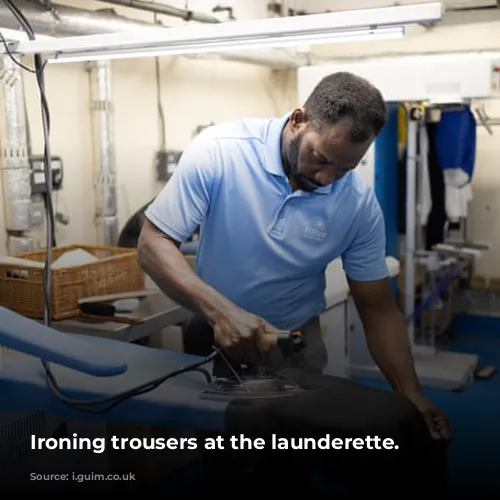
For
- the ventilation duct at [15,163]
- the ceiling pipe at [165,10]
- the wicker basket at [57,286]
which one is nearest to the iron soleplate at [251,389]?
the wicker basket at [57,286]

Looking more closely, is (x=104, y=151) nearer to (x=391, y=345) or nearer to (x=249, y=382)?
(x=391, y=345)

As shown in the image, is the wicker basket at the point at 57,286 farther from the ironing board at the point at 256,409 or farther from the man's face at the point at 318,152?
the man's face at the point at 318,152

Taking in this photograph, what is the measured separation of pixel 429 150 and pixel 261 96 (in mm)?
1161

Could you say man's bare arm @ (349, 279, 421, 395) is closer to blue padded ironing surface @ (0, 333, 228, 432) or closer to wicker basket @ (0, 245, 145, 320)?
blue padded ironing surface @ (0, 333, 228, 432)

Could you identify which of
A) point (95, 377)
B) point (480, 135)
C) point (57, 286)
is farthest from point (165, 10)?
point (480, 135)

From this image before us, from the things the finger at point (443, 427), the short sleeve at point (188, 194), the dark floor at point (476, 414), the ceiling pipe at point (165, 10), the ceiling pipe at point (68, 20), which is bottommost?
the dark floor at point (476, 414)

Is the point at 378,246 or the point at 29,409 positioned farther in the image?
the point at 378,246

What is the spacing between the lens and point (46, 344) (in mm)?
1063

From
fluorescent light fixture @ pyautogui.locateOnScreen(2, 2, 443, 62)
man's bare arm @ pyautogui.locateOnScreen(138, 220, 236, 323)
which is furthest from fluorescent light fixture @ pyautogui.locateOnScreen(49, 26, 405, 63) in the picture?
man's bare arm @ pyautogui.locateOnScreen(138, 220, 236, 323)

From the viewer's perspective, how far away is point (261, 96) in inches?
171

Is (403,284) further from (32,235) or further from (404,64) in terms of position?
(32,235)

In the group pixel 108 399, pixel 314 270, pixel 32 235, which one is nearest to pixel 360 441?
pixel 108 399

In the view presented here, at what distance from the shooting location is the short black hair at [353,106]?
1.21 meters

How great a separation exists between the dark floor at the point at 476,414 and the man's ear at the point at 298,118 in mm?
666
